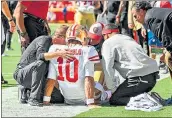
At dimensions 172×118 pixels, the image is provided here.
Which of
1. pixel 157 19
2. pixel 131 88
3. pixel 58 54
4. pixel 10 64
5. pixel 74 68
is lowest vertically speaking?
pixel 10 64

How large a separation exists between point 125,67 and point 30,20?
209cm

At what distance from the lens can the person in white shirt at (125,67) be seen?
8438mm

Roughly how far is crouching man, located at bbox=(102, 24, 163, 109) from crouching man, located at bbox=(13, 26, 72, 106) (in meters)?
0.57

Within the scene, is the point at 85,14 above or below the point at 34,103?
above

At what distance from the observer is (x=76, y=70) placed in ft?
27.6

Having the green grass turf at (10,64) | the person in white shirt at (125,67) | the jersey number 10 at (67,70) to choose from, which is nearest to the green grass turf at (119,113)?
the person in white shirt at (125,67)

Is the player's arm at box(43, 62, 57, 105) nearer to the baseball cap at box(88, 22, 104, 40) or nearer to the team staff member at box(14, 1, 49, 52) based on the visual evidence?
the baseball cap at box(88, 22, 104, 40)

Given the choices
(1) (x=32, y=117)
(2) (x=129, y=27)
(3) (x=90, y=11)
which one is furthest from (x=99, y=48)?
(3) (x=90, y=11)

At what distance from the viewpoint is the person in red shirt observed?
381 inches

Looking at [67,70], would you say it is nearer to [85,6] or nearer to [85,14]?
[85,14]

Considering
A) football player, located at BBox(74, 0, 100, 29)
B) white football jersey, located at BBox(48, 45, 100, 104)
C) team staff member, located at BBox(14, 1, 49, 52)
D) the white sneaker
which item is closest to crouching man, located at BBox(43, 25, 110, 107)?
white football jersey, located at BBox(48, 45, 100, 104)

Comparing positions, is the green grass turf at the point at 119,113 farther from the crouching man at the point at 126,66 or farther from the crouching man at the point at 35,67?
the crouching man at the point at 35,67

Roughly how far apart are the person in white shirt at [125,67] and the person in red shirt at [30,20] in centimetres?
155

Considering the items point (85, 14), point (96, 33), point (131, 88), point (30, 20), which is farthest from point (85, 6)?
point (131, 88)
